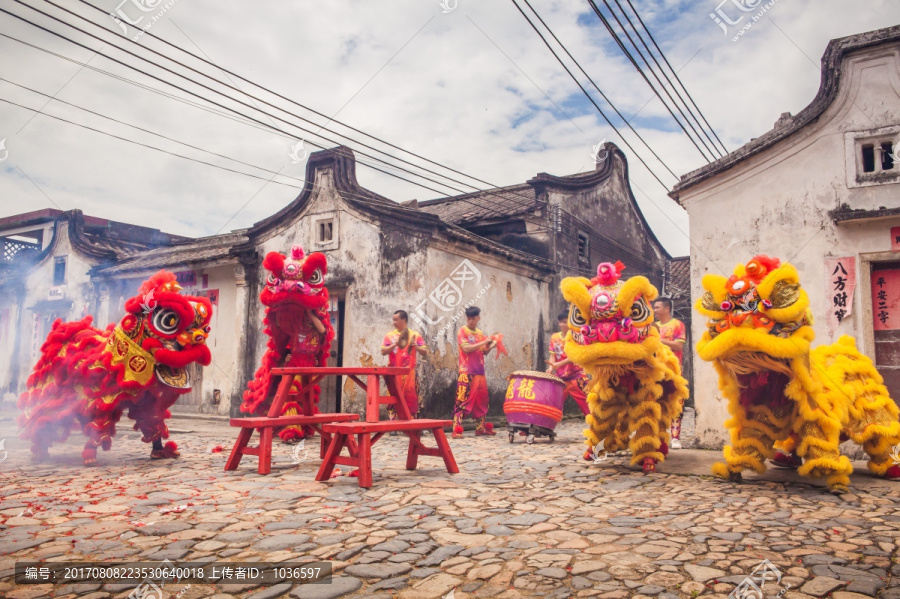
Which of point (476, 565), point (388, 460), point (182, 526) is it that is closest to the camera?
point (476, 565)

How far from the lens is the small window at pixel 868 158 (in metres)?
7.25

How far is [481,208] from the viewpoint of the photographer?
16734mm

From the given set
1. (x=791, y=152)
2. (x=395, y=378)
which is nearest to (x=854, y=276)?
(x=791, y=152)

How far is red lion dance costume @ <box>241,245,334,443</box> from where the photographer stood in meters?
7.93

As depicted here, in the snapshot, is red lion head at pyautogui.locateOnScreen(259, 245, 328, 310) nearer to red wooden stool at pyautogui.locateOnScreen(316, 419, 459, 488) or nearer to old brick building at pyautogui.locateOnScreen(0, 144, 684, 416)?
red wooden stool at pyautogui.locateOnScreen(316, 419, 459, 488)

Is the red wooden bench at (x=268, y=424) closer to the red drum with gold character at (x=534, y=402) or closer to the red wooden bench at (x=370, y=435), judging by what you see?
the red wooden bench at (x=370, y=435)

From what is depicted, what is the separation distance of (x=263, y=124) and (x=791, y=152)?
22.8ft

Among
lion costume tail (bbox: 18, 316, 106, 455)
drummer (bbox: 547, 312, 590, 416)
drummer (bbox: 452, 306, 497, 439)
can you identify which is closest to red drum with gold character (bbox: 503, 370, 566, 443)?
drummer (bbox: 547, 312, 590, 416)

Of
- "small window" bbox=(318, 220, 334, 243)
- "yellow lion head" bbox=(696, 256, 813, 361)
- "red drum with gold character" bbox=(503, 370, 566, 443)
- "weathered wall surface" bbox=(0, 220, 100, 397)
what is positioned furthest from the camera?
"weathered wall surface" bbox=(0, 220, 100, 397)

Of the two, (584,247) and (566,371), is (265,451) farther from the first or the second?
(584,247)

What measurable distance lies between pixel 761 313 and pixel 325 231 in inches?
333

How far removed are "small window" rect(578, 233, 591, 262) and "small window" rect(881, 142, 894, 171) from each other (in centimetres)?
935

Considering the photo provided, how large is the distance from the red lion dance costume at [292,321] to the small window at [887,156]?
681 cm

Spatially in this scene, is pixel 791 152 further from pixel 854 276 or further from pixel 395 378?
pixel 395 378
